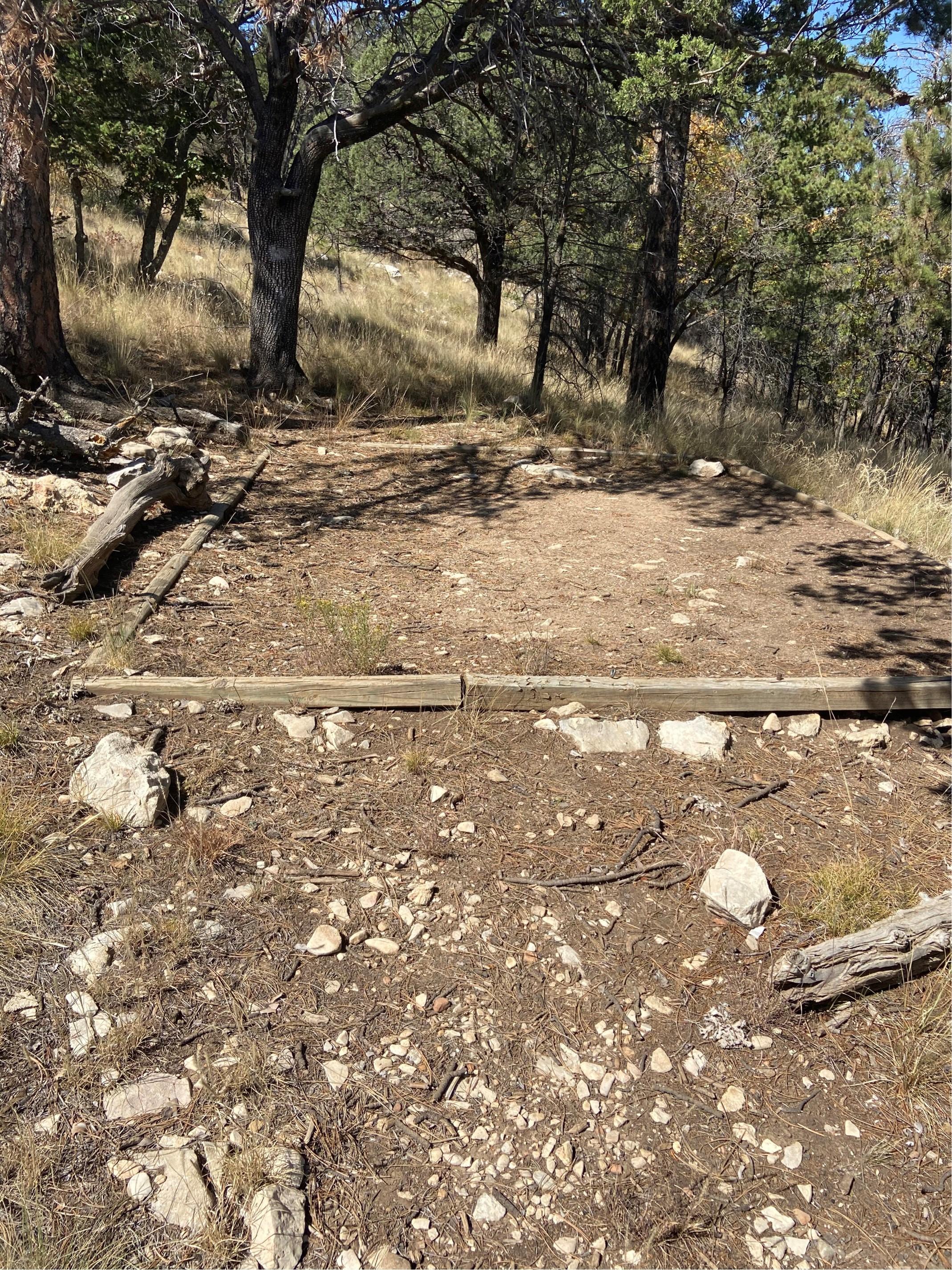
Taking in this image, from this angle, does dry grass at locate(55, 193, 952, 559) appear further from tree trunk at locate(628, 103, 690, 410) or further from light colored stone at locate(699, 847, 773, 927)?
light colored stone at locate(699, 847, 773, 927)

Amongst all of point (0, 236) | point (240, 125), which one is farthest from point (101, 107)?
point (0, 236)

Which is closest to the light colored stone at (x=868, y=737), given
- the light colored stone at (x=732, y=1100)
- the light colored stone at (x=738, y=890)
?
the light colored stone at (x=738, y=890)

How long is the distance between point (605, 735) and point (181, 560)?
2732 millimetres

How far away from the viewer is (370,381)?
9477mm

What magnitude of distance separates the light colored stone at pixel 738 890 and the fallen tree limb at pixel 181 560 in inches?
107

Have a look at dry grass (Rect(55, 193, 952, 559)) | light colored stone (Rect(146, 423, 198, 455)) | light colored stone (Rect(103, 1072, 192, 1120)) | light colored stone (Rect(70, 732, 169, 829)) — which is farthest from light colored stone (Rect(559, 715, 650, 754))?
dry grass (Rect(55, 193, 952, 559))

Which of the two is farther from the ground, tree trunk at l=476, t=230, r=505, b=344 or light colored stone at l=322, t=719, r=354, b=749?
tree trunk at l=476, t=230, r=505, b=344

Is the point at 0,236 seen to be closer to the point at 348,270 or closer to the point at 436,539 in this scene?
the point at 436,539

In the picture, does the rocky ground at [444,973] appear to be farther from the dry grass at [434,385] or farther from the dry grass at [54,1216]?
the dry grass at [434,385]

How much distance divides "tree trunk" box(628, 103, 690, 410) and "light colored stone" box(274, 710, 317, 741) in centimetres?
732

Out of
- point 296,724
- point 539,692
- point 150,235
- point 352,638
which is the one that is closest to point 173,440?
point 352,638

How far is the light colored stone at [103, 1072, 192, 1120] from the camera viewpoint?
86.9 inches

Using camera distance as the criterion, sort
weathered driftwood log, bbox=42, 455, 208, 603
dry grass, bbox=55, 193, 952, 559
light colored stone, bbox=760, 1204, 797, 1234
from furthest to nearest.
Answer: dry grass, bbox=55, 193, 952, 559, weathered driftwood log, bbox=42, 455, 208, 603, light colored stone, bbox=760, 1204, 797, 1234

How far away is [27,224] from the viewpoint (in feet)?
21.7
